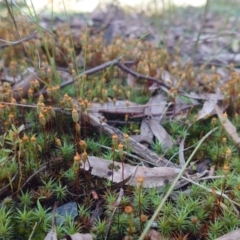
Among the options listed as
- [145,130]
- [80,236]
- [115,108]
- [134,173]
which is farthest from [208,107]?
[80,236]

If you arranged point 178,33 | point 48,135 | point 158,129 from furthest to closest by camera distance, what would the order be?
point 178,33 → point 158,129 → point 48,135

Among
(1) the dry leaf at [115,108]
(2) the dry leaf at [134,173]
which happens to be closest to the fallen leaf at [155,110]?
(1) the dry leaf at [115,108]

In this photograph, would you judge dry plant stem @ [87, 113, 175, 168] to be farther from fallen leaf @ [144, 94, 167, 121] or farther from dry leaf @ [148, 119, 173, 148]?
fallen leaf @ [144, 94, 167, 121]

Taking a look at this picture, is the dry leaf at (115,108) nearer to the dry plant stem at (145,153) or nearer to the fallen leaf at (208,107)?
the dry plant stem at (145,153)

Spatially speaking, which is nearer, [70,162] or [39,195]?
[39,195]

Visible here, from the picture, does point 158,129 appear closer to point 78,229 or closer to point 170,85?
point 170,85

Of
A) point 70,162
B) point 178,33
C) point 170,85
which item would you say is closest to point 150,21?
point 178,33
